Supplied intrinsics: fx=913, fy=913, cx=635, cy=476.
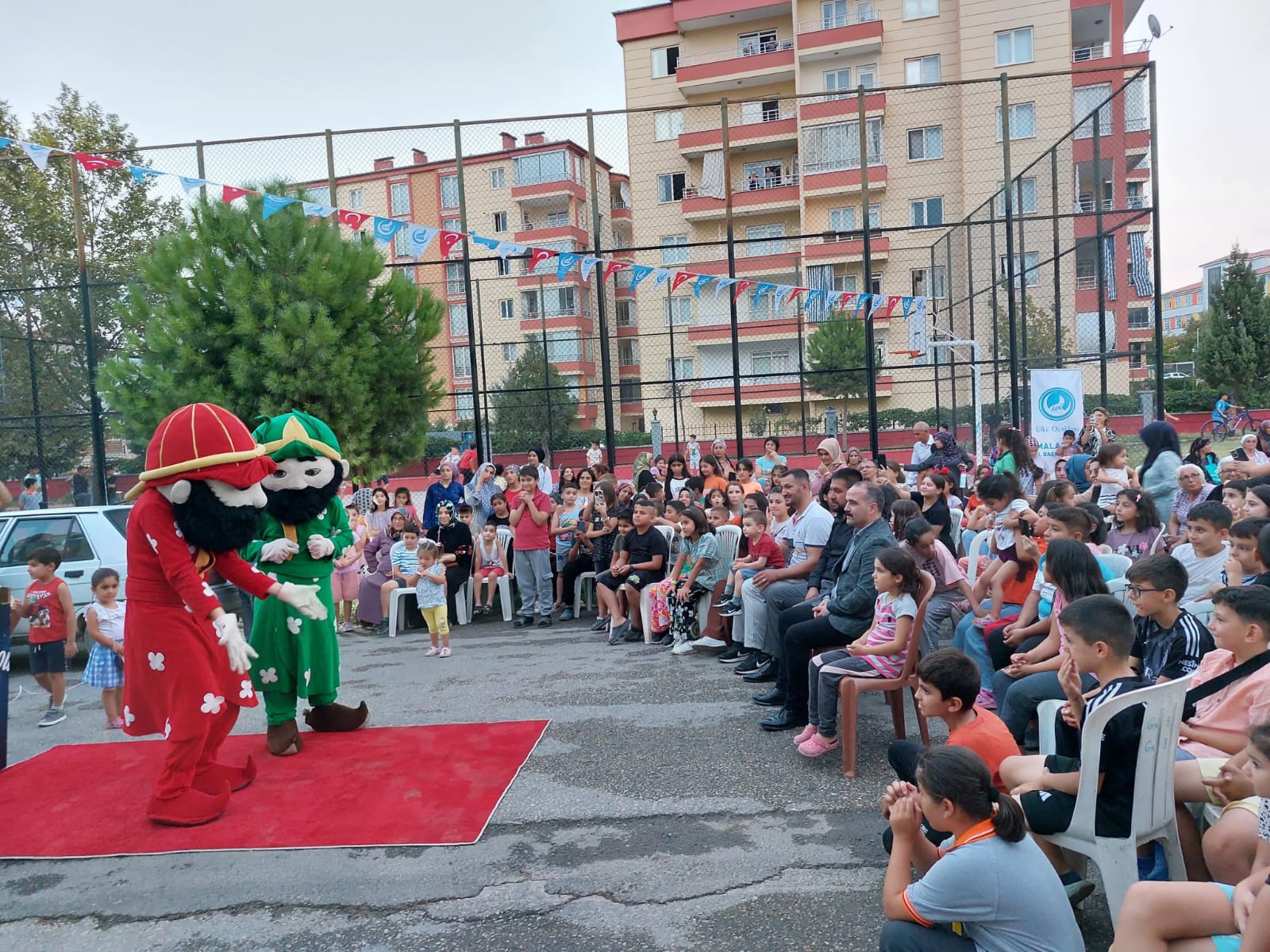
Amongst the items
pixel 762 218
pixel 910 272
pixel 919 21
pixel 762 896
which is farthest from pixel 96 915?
pixel 919 21

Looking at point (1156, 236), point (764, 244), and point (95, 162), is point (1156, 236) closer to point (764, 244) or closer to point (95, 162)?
point (95, 162)

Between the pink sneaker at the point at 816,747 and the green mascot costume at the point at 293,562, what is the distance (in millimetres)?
3017

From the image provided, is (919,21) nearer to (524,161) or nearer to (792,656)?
(524,161)

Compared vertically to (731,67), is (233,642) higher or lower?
lower

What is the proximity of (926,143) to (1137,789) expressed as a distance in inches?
757

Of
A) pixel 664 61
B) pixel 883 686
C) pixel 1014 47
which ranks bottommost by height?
pixel 883 686

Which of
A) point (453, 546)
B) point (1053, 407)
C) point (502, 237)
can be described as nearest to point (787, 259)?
point (502, 237)

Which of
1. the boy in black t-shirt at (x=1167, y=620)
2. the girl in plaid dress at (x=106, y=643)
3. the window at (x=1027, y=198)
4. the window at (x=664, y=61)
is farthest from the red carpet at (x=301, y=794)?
the window at (x=664, y=61)

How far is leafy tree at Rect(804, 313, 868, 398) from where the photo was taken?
842 inches

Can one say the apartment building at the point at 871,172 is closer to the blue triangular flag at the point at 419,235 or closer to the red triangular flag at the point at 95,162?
the blue triangular flag at the point at 419,235

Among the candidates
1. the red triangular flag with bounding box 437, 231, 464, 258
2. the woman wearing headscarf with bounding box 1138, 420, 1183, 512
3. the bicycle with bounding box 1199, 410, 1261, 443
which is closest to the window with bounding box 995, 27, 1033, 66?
the bicycle with bounding box 1199, 410, 1261, 443

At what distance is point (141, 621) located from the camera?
188 inches

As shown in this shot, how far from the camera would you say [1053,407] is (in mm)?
12242

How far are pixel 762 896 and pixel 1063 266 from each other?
585 inches
